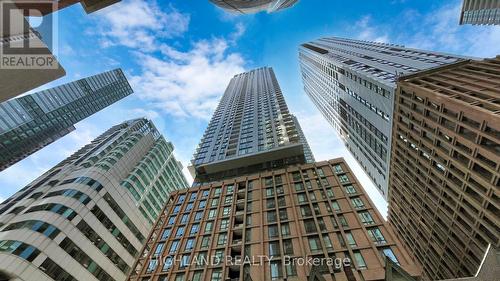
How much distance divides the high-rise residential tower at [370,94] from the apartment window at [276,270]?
1273 inches

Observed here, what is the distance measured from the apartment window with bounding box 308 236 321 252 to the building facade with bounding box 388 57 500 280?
1743cm

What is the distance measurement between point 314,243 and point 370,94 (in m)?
35.9

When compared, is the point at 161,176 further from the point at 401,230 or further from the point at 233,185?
the point at 401,230

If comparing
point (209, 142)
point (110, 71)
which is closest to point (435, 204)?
point (209, 142)

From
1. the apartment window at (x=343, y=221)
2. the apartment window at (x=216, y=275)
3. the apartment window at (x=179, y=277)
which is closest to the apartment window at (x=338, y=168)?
the apartment window at (x=343, y=221)

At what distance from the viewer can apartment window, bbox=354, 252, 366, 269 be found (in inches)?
881

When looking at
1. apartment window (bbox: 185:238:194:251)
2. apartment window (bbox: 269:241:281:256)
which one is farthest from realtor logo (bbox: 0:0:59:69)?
apartment window (bbox: 185:238:194:251)

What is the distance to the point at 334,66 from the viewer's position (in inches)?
2773

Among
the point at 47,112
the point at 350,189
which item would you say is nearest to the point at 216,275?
the point at 350,189

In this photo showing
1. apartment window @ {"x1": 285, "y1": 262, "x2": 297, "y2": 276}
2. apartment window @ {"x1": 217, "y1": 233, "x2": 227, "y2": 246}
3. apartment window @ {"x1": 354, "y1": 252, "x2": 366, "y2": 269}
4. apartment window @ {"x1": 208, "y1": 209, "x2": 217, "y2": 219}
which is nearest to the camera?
apartment window @ {"x1": 354, "y1": 252, "x2": 366, "y2": 269}

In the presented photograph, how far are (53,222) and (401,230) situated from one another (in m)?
59.8

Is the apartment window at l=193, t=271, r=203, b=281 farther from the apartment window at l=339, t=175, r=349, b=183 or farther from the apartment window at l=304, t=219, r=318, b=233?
the apartment window at l=339, t=175, r=349, b=183

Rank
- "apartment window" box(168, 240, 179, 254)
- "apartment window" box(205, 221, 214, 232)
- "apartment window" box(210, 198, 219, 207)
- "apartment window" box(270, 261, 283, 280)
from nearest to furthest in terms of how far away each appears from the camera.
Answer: "apartment window" box(270, 261, 283, 280), "apartment window" box(168, 240, 179, 254), "apartment window" box(205, 221, 214, 232), "apartment window" box(210, 198, 219, 207)

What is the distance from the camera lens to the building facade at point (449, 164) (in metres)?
24.6
